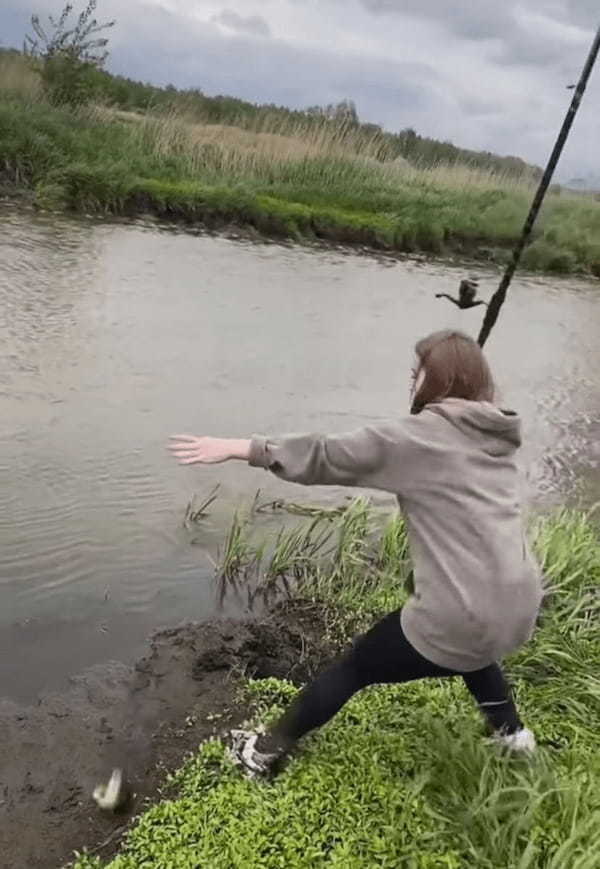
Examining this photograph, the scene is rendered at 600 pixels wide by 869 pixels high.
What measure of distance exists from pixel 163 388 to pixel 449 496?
5217mm

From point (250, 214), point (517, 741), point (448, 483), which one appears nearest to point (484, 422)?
point (448, 483)

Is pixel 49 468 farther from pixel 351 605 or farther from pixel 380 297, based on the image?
pixel 380 297

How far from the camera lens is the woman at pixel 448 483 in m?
2.62

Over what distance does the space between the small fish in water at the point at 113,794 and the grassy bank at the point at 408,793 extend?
0.18m

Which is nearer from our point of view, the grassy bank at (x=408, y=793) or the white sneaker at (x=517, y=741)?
the grassy bank at (x=408, y=793)

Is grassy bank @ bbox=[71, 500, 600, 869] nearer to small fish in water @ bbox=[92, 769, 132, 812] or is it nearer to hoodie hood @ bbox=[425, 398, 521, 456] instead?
small fish in water @ bbox=[92, 769, 132, 812]

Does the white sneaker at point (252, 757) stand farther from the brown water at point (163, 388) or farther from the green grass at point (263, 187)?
the green grass at point (263, 187)

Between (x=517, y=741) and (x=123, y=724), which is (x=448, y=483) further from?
(x=123, y=724)

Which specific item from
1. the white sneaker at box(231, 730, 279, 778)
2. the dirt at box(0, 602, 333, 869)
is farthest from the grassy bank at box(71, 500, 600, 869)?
the dirt at box(0, 602, 333, 869)

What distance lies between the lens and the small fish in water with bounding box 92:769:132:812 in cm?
314

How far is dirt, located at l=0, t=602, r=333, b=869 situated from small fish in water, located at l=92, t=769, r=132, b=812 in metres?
0.02

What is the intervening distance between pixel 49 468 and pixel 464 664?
11.8 ft

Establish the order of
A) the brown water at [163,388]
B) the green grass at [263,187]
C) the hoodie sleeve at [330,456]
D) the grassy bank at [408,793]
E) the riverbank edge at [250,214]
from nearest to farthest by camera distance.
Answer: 1. the hoodie sleeve at [330,456]
2. the grassy bank at [408,793]
3. the brown water at [163,388]
4. the riverbank edge at [250,214]
5. the green grass at [263,187]

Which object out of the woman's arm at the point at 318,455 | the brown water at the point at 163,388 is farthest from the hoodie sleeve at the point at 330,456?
the brown water at the point at 163,388
